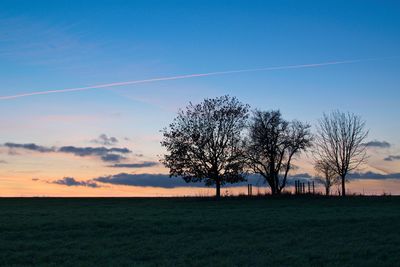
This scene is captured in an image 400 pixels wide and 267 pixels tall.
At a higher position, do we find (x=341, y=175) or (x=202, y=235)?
(x=341, y=175)

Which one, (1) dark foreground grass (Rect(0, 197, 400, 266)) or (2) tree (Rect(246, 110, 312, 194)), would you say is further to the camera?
(2) tree (Rect(246, 110, 312, 194))

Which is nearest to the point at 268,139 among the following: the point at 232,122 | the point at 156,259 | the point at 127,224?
the point at 232,122

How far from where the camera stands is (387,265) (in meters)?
18.5

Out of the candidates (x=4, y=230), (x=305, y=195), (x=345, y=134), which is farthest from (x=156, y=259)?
(x=345, y=134)

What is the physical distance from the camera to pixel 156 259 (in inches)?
822

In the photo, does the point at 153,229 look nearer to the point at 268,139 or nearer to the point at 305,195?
the point at 305,195

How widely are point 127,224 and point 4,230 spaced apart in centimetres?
742

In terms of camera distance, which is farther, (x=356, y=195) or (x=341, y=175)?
(x=341, y=175)

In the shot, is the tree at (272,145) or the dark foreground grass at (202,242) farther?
the tree at (272,145)

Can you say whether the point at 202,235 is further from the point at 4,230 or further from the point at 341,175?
the point at 341,175

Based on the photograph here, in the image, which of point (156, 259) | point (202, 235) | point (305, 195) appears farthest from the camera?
point (305, 195)

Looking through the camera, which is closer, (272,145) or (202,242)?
(202,242)

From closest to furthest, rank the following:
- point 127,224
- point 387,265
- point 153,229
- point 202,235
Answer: point 387,265 < point 202,235 < point 153,229 < point 127,224

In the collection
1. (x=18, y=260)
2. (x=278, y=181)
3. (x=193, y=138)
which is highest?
(x=193, y=138)
